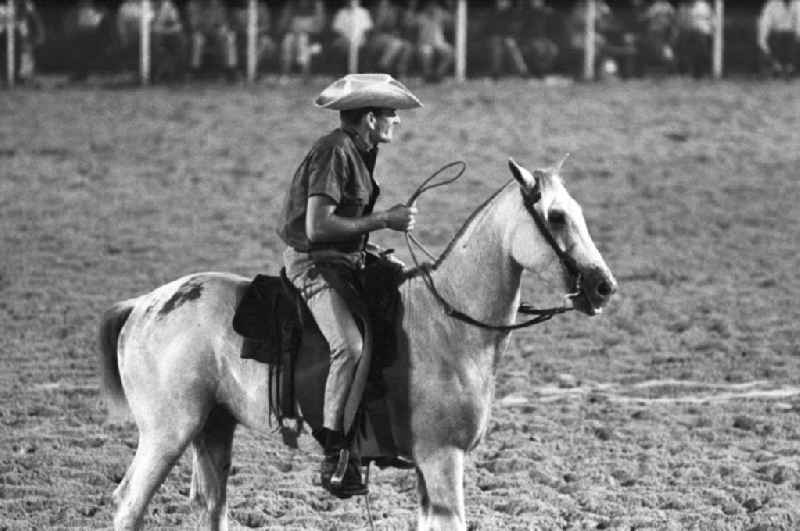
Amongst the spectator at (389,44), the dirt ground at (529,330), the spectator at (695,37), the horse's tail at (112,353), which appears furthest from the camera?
the spectator at (695,37)

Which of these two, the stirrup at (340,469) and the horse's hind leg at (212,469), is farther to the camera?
the horse's hind leg at (212,469)

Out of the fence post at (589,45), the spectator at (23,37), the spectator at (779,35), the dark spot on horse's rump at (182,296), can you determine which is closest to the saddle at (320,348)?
the dark spot on horse's rump at (182,296)

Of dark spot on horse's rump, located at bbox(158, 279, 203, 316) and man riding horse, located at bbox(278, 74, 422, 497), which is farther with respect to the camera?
dark spot on horse's rump, located at bbox(158, 279, 203, 316)

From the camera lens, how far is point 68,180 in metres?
20.0

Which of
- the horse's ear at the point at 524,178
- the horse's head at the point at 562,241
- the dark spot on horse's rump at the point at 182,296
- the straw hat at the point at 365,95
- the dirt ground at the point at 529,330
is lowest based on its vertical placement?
the dirt ground at the point at 529,330

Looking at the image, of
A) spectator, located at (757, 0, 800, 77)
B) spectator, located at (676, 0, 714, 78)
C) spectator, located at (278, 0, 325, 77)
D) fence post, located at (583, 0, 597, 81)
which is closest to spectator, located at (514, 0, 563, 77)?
fence post, located at (583, 0, 597, 81)

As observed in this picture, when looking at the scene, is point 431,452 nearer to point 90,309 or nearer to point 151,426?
point 151,426

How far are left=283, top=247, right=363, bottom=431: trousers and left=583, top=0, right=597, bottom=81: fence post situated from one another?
18.9m

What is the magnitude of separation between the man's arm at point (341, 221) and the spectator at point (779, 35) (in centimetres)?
1935

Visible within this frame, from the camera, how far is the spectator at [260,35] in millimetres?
25422

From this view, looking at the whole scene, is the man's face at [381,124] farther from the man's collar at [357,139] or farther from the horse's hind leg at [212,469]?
the horse's hind leg at [212,469]

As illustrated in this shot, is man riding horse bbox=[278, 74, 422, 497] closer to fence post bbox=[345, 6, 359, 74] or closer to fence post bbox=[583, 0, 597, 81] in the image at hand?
fence post bbox=[345, 6, 359, 74]

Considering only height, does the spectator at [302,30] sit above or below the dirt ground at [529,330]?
above

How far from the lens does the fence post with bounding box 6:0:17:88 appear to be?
2500 cm
